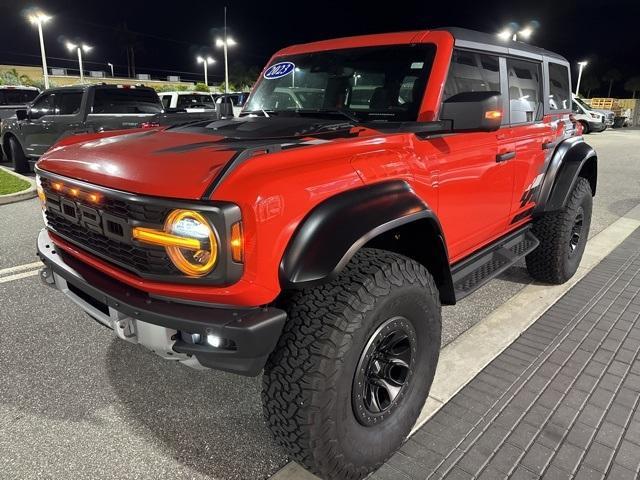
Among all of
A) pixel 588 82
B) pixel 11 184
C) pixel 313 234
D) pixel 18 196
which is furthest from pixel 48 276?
pixel 588 82

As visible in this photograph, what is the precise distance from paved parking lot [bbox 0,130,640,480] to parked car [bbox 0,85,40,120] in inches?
485

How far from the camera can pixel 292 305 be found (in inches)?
76.9

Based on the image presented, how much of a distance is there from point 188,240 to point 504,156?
7.23 feet

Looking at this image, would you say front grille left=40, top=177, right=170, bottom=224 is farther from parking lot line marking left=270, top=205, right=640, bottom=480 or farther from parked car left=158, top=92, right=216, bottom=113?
parked car left=158, top=92, right=216, bottom=113

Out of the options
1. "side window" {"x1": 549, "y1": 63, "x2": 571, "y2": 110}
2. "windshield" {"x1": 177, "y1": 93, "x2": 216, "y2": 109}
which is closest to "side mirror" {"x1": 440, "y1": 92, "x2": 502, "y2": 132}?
"side window" {"x1": 549, "y1": 63, "x2": 571, "y2": 110}

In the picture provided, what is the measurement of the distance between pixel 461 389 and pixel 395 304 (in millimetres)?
971

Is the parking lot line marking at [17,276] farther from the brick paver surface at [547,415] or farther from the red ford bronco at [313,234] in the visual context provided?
the brick paver surface at [547,415]

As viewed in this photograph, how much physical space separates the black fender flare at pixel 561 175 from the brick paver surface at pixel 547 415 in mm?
890

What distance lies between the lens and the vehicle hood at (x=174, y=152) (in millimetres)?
1813

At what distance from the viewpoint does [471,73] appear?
3.04m

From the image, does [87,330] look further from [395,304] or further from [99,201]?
[395,304]

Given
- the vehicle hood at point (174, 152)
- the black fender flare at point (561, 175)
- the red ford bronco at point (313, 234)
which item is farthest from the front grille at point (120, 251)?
the black fender flare at point (561, 175)

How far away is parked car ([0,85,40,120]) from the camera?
1374 cm

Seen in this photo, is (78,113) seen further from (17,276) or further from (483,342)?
(483,342)
